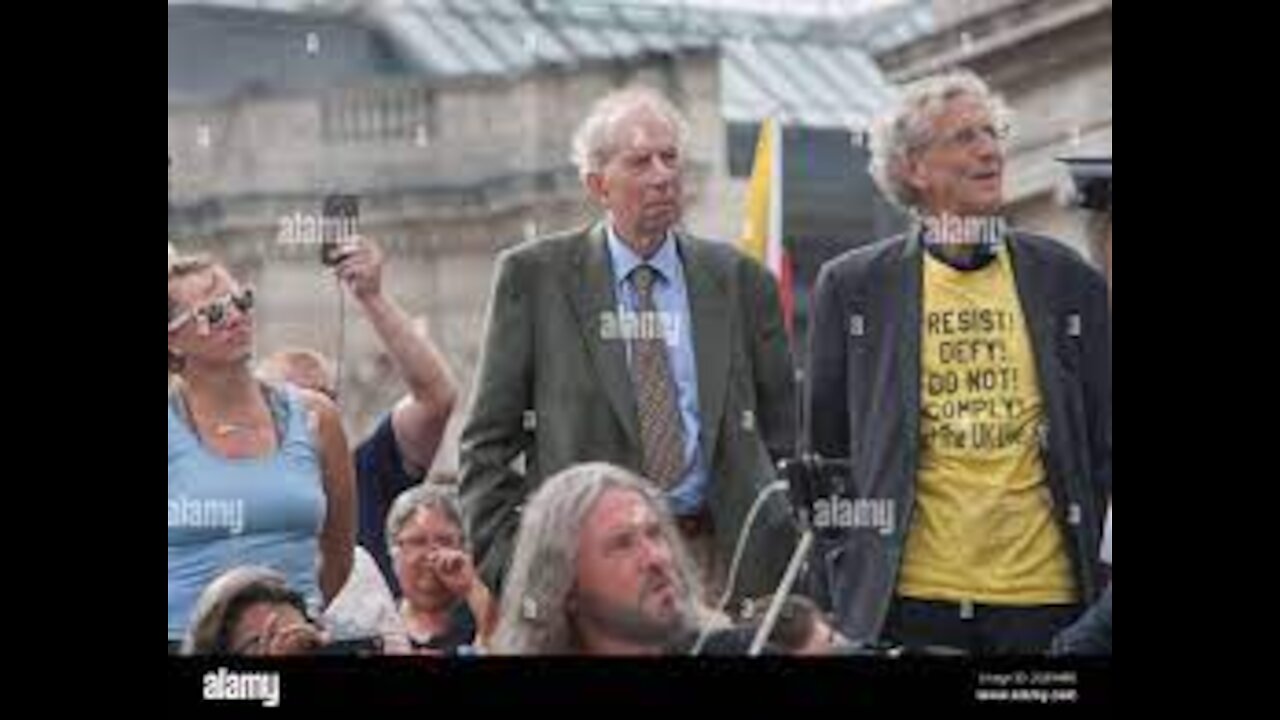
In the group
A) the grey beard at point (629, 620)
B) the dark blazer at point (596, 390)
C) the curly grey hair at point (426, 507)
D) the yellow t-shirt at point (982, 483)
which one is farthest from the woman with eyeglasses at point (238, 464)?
the yellow t-shirt at point (982, 483)

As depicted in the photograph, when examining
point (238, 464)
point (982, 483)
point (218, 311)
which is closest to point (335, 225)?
point (218, 311)

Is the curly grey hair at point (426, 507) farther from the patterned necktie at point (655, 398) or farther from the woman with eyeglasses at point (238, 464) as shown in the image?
the patterned necktie at point (655, 398)

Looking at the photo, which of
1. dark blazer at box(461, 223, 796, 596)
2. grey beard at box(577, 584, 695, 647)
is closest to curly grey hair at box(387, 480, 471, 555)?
dark blazer at box(461, 223, 796, 596)

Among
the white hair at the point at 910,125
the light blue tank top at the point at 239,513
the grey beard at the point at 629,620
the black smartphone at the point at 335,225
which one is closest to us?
the grey beard at the point at 629,620

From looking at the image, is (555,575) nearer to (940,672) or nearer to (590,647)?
(590,647)

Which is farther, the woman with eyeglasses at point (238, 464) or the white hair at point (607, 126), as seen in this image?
the white hair at point (607, 126)

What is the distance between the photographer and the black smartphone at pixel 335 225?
11.6 m

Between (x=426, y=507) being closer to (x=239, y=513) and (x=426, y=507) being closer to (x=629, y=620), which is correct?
(x=239, y=513)

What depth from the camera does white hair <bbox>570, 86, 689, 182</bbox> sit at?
1158 cm

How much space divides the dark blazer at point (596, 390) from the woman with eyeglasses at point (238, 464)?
0.44m

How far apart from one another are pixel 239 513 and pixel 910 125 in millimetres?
2374

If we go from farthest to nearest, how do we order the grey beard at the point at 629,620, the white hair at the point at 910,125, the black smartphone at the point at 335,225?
the white hair at the point at 910,125, the black smartphone at the point at 335,225, the grey beard at the point at 629,620

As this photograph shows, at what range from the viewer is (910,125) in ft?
38.4
